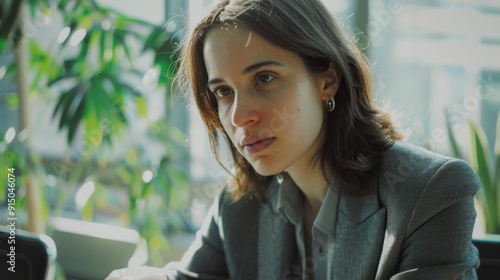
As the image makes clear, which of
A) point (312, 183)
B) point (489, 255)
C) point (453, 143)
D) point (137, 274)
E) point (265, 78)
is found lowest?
point (137, 274)

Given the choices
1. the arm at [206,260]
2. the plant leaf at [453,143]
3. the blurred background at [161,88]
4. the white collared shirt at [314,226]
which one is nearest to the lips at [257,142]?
the white collared shirt at [314,226]

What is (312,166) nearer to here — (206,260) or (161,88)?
(206,260)

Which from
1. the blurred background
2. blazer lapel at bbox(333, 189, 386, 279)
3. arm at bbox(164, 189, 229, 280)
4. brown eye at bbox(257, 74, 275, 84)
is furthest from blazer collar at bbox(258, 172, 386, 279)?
the blurred background

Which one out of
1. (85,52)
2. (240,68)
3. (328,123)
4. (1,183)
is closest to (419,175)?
(328,123)

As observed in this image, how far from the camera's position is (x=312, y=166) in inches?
58.9

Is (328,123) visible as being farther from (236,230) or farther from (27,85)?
(27,85)

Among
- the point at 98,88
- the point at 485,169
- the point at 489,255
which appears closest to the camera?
the point at 489,255

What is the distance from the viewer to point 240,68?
132 cm

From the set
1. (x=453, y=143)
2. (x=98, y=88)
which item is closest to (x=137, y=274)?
(x=98, y=88)

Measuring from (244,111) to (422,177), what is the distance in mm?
394

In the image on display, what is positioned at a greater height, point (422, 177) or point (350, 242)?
point (422, 177)

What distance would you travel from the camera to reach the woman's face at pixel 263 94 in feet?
4.33

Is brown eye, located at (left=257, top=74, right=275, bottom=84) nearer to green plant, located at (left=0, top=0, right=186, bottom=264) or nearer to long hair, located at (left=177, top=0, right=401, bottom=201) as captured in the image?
long hair, located at (left=177, top=0, right=401, bottom=201)

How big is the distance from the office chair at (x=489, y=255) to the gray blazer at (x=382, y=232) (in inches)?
2.3
